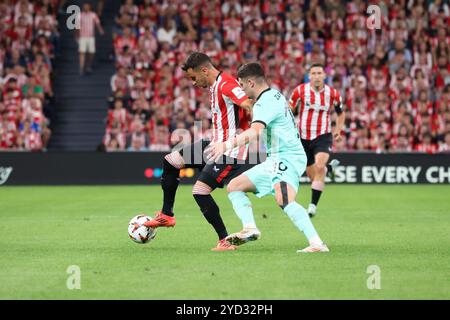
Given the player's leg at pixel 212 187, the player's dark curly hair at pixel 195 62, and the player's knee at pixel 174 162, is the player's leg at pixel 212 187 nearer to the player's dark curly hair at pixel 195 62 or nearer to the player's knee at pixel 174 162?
the player's knee at pixel 174 162

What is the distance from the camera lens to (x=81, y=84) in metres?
27.6

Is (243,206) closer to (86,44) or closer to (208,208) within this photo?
(208,208)

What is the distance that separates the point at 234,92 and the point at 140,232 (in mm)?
1941

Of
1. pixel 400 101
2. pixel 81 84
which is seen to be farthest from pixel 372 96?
pixel 81 84

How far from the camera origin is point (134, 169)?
75.7 feet

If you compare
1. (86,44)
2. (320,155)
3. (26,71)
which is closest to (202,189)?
(320,155)

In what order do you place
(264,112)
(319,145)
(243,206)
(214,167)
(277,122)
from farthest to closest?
(319,145) → (214,167) → (243,206) → (277,122) → (264,112)

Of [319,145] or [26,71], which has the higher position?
[26,71]

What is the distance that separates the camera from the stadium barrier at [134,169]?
22766mm

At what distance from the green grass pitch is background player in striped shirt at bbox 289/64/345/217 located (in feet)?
2.75

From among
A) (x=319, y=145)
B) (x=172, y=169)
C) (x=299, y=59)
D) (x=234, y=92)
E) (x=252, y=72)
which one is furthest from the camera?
(x=299, y=59)

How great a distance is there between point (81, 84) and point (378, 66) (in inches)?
340

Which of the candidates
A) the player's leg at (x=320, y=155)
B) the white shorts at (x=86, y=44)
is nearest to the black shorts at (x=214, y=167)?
the player's leg at (x=320, y=155)

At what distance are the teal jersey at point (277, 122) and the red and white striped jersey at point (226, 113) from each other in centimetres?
46
